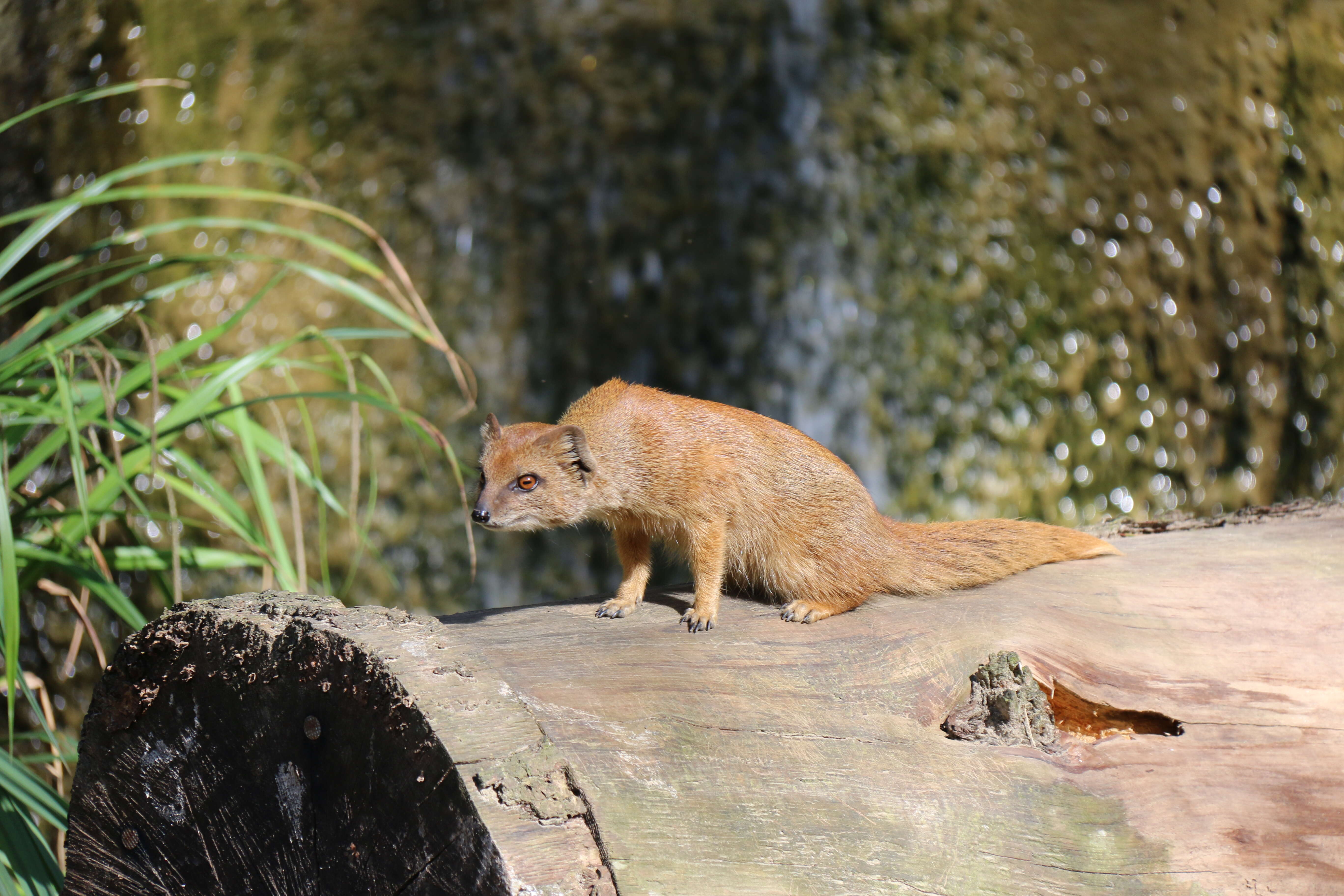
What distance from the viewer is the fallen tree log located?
129cm

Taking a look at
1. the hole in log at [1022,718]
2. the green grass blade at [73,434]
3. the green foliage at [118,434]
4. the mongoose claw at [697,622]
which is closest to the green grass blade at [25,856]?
the green foliage at [118,434]

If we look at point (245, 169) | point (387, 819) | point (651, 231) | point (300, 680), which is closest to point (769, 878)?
point (387, 819)

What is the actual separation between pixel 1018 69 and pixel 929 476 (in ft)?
7.02

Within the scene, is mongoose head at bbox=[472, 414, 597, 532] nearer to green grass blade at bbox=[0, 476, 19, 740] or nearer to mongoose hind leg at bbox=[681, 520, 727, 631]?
mongoose hind leg at bbox=[681, 520, 727, 631]

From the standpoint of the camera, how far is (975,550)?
2.24 m

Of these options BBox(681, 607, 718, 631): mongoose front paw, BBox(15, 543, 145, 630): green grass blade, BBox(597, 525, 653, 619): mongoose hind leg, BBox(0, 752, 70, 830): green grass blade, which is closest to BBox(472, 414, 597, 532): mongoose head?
BBox(597, 525, 653, 619): mongoose hind leg

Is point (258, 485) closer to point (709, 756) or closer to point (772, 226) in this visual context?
point (709, 756)

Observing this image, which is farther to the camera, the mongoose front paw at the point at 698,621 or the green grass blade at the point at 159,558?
the green grass blade at the point at 159,558

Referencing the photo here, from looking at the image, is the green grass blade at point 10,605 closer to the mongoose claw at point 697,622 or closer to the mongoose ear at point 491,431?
the mongoose ear at point 491,431

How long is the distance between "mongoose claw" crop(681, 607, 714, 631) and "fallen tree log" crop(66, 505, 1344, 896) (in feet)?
0.09

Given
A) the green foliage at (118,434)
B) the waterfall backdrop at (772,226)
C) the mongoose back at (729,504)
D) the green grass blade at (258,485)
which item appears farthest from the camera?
the waterfall backdrop at (772,226)

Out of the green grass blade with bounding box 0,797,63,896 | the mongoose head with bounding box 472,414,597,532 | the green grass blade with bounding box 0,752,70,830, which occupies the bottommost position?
the green grass blade with bounding box 0,797,63,896

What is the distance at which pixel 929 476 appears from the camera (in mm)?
4914

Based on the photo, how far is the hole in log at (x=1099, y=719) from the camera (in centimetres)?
175
